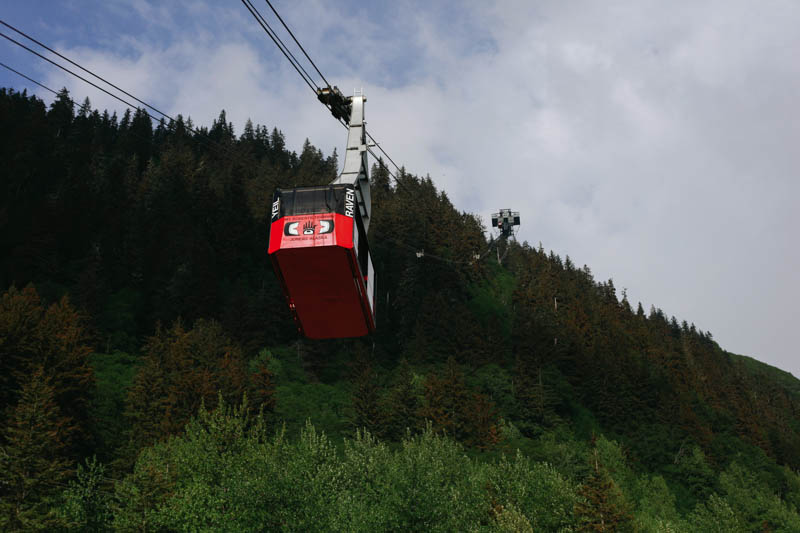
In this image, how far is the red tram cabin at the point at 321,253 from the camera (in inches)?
749

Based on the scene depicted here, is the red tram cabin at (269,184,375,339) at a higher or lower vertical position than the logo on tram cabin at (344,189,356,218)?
lower

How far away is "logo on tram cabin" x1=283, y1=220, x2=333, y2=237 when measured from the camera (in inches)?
749

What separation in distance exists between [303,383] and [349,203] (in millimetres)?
61104

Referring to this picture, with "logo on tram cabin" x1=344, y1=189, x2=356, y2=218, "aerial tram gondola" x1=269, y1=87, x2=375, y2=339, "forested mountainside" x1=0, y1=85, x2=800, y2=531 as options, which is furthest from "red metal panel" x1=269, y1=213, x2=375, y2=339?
"forested mountainside" x1=0, y1=85, x2=800, y2=531

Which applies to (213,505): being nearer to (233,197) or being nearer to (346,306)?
(346,306)

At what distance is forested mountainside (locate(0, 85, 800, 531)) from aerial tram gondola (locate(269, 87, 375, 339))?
4503 mm

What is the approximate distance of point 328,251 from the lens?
18.9 m

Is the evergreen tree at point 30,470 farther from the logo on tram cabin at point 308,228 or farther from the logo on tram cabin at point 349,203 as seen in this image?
the logo on tram cabin at point 349,203

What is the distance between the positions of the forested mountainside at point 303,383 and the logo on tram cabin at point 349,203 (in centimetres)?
533

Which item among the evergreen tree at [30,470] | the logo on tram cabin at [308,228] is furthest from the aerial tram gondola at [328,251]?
the evergreen tree at [30,470]

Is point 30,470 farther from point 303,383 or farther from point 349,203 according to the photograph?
point 303,383

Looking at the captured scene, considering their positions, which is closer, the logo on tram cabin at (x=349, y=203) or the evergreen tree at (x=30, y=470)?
the logo on tram cabin at (x=349, y=203)

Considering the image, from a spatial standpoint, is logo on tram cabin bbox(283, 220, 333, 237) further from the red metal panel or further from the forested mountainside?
the forested mountainside

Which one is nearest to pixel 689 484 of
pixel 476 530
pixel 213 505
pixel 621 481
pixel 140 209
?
pixel 621 481
